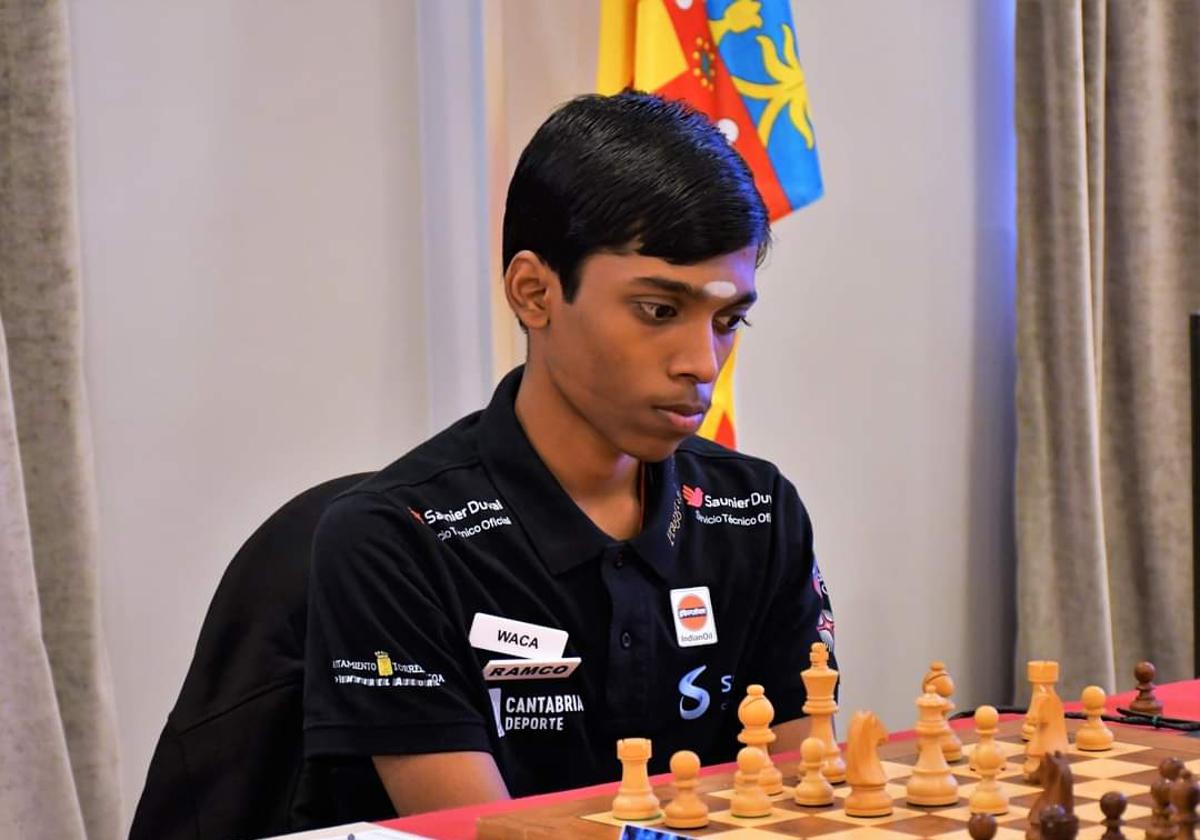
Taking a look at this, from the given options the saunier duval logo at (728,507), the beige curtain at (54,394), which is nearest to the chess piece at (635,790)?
the saunier duval logo at (728,507)

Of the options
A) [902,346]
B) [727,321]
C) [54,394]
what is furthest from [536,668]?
[902,346]

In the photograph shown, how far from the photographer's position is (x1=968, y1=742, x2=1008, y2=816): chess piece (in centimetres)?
115

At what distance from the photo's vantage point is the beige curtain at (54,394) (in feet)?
8.13

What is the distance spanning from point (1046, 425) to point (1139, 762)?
2.79m

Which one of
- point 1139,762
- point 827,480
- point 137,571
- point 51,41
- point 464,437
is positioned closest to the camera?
point 1139,762

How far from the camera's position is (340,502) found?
5.22ft

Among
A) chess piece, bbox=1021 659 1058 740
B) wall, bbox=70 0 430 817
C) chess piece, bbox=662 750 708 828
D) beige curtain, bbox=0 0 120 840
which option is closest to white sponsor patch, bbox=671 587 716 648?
chess piece, bbox=1021 659 1058 740

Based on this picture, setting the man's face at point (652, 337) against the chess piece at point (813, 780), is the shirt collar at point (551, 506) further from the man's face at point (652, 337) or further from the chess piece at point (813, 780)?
the chess piece at point (813, 780)

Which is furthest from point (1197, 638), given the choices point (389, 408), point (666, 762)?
point (666, 762)

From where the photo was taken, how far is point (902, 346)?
4012 millimetres

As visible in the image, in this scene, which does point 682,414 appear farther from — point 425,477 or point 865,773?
point 865,773

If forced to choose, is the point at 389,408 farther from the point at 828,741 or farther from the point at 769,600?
the point at 828,741

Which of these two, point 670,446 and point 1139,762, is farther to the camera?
point 670,446

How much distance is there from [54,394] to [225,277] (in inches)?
17.4
